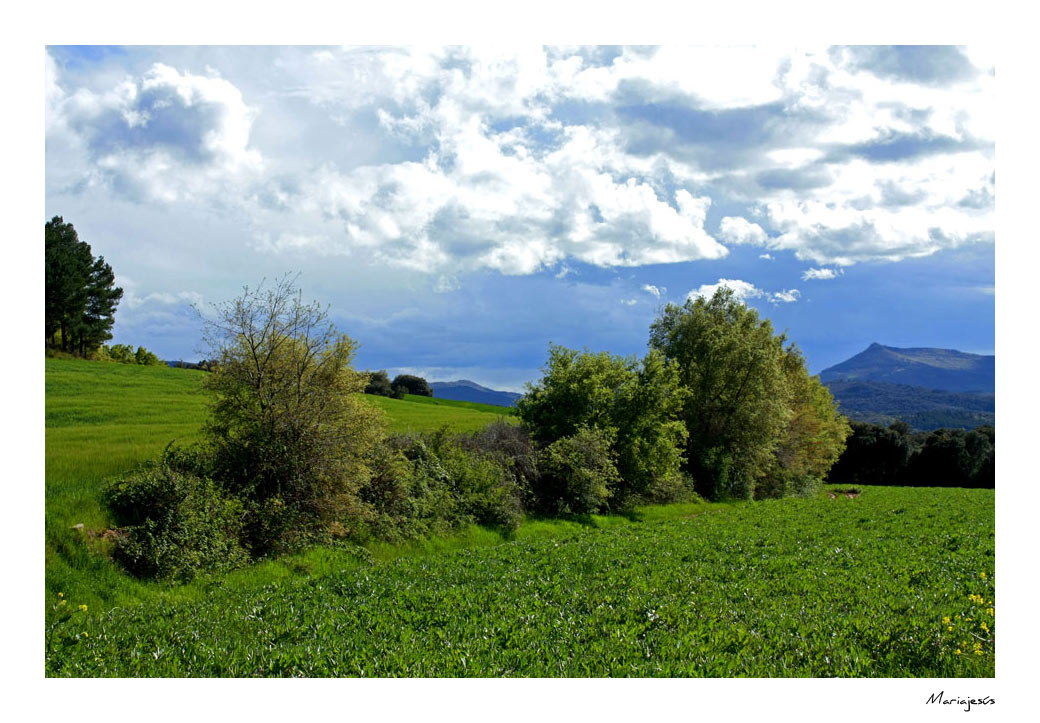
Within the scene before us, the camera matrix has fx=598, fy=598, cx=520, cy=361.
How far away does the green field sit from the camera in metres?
9.30

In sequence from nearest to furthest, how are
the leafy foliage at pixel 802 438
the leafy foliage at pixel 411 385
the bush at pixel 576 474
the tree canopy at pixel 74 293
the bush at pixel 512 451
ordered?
the bush at pixel 512 451 < the bush at pixel 576 474 < the tree canopy at pixel 74 293 < the leafy foliage at pixel 802 438 < the leafy foliage at pixel 411 385

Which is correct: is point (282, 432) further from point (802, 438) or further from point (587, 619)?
point (802, 438)

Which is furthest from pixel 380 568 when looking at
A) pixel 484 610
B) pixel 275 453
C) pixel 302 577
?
pixel 484 610

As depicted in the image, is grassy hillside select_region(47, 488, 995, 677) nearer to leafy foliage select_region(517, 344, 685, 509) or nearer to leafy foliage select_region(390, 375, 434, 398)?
leafy foliage select_region(517, 344, 685, 509)

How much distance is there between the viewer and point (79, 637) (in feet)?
35.9

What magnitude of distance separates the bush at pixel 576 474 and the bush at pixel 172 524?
53.9ft

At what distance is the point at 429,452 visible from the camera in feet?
86.8

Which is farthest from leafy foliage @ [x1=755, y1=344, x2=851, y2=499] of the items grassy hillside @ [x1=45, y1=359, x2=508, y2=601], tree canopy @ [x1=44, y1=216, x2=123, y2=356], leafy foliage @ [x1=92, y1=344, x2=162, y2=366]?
leafy foliage @ [x1=92, y1=344, x2=162, y2=366]

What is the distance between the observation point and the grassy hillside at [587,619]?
30.2 feet

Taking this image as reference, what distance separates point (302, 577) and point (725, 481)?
109ft

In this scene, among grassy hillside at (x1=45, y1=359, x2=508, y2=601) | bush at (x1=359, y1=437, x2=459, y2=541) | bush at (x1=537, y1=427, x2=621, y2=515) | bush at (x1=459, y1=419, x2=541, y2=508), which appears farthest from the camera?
bush at (x1=537, y1=427, x2=621, y2=515)

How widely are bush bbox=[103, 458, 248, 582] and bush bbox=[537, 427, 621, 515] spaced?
16.4m

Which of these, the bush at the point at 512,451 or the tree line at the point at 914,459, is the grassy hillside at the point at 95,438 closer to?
the bush at the point at 512,451

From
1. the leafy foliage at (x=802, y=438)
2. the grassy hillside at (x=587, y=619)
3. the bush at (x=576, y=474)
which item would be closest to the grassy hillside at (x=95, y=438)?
the grassy hillside at (x=587, y=619)
